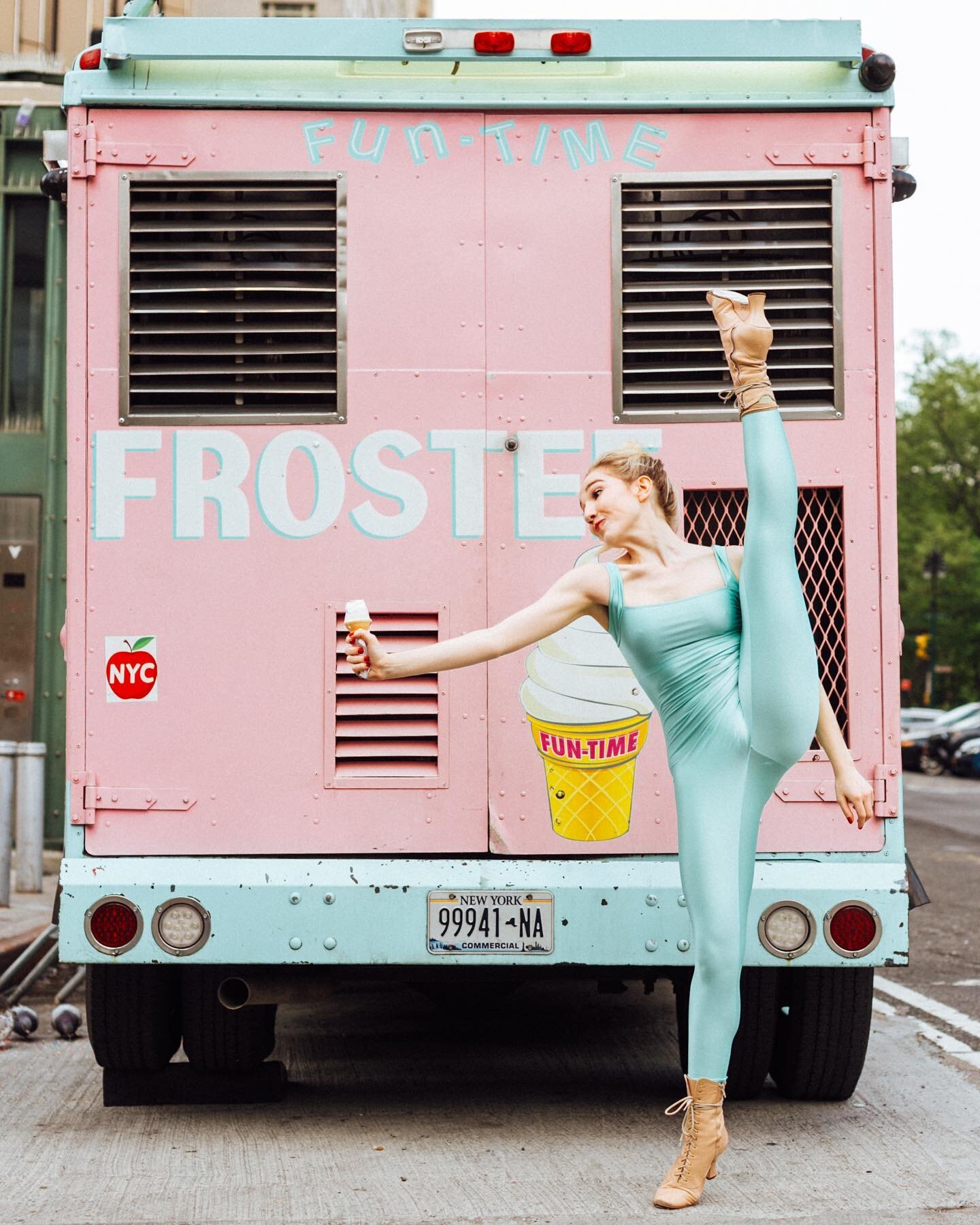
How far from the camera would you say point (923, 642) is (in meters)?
43.2

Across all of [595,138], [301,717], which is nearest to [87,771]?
[301,717]

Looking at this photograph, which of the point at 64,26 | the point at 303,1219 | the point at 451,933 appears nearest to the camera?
the point at 303,1219

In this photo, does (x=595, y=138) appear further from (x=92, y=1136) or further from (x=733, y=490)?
(x=92, y=1136)

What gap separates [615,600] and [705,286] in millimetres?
1296

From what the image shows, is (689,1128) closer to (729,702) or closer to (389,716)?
(729,702)

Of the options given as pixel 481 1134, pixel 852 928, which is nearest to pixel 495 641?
pixel 852 928

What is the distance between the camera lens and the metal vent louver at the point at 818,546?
18.0ft

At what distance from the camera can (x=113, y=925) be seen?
5.33 meters

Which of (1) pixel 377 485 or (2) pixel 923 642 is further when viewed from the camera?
(2) pixel 923 642

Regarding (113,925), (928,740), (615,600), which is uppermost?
(615,600)

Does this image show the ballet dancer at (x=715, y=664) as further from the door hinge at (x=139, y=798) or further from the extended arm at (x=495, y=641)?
the door hinge at (x=139, y=798)

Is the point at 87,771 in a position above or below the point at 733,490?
below

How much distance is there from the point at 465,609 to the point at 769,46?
6.76 ft

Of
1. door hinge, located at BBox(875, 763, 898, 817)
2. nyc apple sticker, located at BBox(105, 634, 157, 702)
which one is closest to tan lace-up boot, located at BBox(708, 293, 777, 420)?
door hinge, located at BBox(875, 763, 898, 817)
